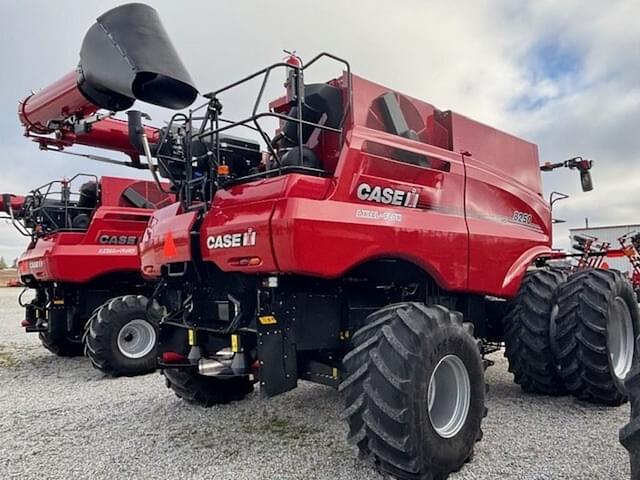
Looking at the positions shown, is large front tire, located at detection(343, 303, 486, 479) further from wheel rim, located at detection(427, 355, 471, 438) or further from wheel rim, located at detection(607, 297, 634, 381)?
wheel rim, located at detection(607, 297, 634, 381)

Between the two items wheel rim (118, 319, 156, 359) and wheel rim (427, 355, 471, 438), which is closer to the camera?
wheel rim (427, 355, 471, 438)

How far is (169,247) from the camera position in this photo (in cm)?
459

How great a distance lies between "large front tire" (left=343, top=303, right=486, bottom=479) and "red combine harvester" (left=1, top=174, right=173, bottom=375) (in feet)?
17.0

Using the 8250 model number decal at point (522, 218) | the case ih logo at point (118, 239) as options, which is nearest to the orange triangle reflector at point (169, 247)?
the 8250 model number decal at point (522, 218)

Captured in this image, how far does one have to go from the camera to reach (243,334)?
4.16m

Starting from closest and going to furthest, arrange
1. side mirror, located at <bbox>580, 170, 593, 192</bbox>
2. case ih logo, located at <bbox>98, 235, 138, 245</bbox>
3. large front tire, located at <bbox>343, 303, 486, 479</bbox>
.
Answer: large front tire, located at <bbox>343, 303, 486, 479</bbox> < side mirror, located at <bbox>580, 170, 593, 192</bbox> < case ih logo, located at <bbox>98, 235, 138, 245</bbox>

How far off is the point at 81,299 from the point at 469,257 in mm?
6759

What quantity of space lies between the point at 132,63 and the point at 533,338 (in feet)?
14.2

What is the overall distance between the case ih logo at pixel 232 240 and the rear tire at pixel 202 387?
1622mm

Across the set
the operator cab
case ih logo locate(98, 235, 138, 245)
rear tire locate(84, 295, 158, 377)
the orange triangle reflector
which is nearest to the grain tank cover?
the operator cab

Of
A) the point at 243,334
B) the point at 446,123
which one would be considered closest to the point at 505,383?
the point at 446,123

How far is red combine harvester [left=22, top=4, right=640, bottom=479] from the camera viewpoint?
3537 millimetres

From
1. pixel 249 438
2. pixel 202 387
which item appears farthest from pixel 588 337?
pixel 202 387

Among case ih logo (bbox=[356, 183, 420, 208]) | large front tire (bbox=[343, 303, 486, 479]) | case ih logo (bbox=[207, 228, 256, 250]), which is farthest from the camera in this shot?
case ih logo (bbox=[356, 183, 420, 208])
